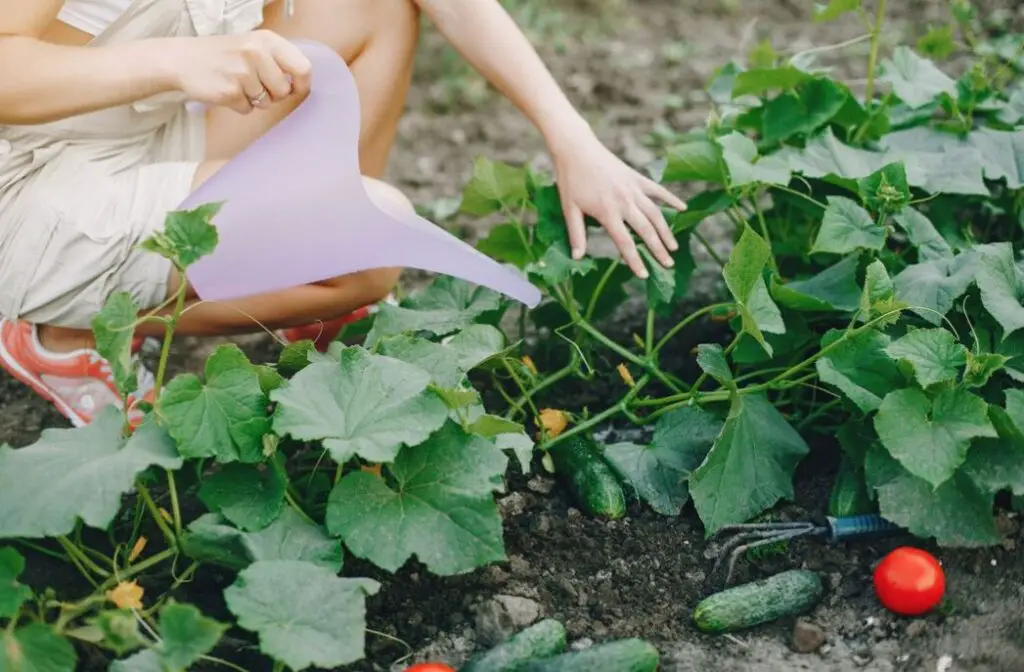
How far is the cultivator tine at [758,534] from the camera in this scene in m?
2.01

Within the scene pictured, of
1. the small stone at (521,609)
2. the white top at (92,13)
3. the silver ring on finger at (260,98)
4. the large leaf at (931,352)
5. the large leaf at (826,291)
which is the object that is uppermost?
the white top at (92,13)

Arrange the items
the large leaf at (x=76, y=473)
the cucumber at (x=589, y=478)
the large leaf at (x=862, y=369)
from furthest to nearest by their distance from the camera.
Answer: the cucumber at (x=589, y=478) → the large leaf at (x=862, y=369) → the large leaf at (x=76, y=473)

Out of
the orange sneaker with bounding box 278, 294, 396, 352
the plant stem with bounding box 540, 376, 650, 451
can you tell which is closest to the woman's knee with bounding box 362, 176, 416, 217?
the orange sneaker with bounding box 278, 294, 396, 352

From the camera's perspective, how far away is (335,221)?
6.83 feet

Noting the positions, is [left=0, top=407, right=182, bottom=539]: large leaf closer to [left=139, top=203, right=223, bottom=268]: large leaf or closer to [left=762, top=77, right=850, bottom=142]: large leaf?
[left=139, top=203, right=223, bottom=268]: large leaf

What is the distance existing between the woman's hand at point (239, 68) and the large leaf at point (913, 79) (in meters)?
1.30

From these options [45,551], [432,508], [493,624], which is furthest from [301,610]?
[45,551]

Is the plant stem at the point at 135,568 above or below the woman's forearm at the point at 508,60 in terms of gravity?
below

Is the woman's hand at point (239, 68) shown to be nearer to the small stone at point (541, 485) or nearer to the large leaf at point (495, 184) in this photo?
the large leaf at point (495, 184)

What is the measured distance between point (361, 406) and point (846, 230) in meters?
0.93

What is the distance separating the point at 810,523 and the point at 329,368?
84 cm

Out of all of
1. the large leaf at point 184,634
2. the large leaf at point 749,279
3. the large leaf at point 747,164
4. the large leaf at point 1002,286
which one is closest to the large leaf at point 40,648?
the large leaf at point 184,634

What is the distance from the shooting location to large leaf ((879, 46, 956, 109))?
102 inches

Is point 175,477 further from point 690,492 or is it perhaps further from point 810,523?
point 810,523
